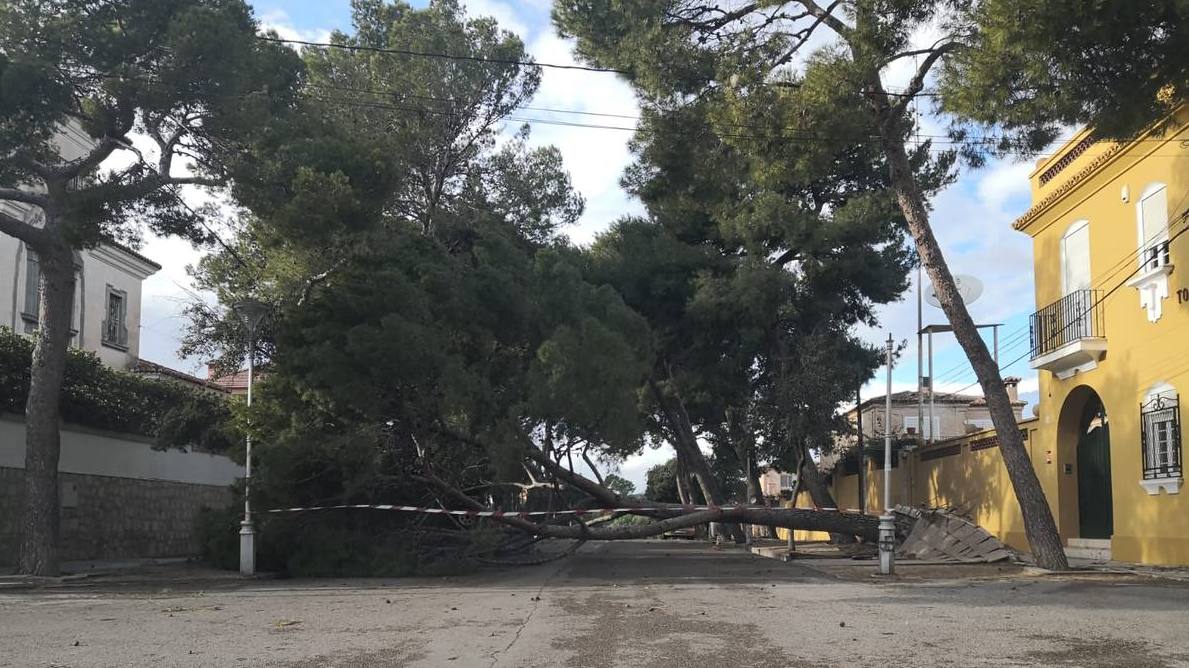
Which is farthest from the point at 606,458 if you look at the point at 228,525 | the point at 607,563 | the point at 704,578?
the point at 228,525

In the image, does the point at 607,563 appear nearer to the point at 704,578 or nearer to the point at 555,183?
the point at 704,578

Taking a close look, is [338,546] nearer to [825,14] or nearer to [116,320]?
[825,14]

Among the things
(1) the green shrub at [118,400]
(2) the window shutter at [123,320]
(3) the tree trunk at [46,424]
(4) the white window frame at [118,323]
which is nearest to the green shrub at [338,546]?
(1) the green shrub at [118,400]

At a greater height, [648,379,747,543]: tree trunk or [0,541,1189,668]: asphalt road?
[648,379,747,543]: tree trunk

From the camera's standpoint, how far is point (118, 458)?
22.3m

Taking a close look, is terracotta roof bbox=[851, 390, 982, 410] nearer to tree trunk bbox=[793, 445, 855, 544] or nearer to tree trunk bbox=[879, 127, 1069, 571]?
tree trunk bbox=[793, 445, 855, 544]

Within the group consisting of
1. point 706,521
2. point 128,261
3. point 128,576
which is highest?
point 128,261

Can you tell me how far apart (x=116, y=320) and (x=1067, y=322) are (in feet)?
81.5

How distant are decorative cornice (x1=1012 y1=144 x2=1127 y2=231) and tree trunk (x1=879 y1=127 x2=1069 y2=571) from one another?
3.43m

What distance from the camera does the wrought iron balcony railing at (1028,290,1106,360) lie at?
18.5 m

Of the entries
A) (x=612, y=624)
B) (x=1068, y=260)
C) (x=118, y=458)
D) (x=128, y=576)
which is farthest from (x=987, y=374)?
(x=118, y=458)

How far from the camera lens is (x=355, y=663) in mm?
7250

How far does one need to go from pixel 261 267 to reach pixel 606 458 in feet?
28.1

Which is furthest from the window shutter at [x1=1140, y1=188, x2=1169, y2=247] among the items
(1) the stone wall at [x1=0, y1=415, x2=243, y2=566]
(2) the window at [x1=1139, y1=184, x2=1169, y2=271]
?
(1) the stone wall at [x1=0, y1=415, x2=243, y2=566]
